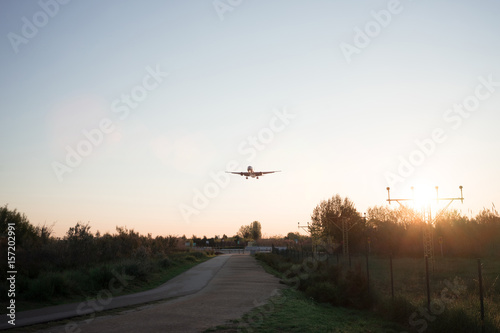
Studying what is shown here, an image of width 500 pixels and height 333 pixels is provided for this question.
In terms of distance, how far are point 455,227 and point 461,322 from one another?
49.2 meters

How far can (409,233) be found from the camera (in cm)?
5691

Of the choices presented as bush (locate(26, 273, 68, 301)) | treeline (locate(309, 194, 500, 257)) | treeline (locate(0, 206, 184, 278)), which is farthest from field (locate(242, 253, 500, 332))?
treeline (locate(309, 194, 500, 257))

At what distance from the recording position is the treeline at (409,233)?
51.2m

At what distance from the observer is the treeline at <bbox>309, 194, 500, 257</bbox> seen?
5119 centimetres

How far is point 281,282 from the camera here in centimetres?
2512

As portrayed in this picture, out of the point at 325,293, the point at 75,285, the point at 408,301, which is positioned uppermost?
the point at 75,285

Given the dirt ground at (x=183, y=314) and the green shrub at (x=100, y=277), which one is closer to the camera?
the dirt ground at (x=183, y=314)

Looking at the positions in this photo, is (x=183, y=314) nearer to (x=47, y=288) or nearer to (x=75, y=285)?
(x=47, y=288)

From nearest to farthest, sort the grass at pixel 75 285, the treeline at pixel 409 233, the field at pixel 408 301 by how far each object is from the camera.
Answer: the field at pixel 408 301 → the grass at pixel 75 285 → the treeline at pixel 409 233

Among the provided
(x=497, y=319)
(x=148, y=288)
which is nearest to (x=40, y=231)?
(x=148, y=288)

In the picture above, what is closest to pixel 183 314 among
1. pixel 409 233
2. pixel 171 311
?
pixel 171 311

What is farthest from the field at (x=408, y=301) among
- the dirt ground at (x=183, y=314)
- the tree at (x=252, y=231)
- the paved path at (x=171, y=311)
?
the tree at (x=252, y=231)

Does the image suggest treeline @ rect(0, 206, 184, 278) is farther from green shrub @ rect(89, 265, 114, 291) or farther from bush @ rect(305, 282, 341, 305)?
bush @ rect(305, 282, 341, 305)

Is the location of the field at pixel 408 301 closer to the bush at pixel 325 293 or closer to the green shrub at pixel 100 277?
the bush at pixel 325 293
